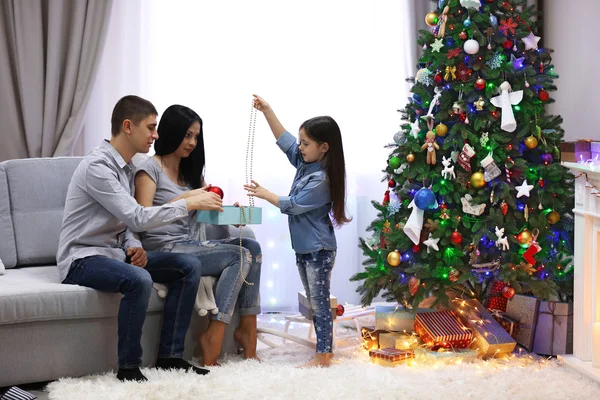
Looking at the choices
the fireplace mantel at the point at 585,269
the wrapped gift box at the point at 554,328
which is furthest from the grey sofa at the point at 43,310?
the fireplace mantel at the point at 585,269

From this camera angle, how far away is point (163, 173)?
367 centimetres

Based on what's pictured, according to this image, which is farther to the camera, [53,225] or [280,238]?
[280,238]

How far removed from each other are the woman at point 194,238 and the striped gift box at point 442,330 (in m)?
0.80

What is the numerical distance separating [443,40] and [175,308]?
71.1 inches

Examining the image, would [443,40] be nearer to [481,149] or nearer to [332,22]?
[481,149]

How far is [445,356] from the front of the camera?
3.61m

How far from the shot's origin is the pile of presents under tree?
11.9ft

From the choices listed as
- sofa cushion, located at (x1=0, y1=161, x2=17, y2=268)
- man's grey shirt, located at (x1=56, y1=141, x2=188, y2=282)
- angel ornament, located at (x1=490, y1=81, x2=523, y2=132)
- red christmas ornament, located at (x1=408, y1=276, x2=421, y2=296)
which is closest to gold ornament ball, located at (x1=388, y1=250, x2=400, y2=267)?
red christmas ornament, located at (x1=408, y1=276, x2=421, y2=296)

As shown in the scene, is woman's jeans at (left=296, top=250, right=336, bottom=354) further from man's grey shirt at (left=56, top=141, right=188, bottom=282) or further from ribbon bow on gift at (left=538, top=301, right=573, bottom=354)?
ribbon bow on gift at (left=538, top=301, right=573, bottom=354)

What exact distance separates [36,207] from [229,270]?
103 cm

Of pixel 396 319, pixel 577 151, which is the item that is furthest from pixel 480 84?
pixel 396 319

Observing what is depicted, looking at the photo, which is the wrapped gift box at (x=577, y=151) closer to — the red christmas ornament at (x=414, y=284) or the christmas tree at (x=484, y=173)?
the christmas tree at (x=484, y=173)

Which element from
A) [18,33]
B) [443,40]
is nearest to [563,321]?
[443,40]

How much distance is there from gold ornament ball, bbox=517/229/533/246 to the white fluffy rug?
0.57 meters
